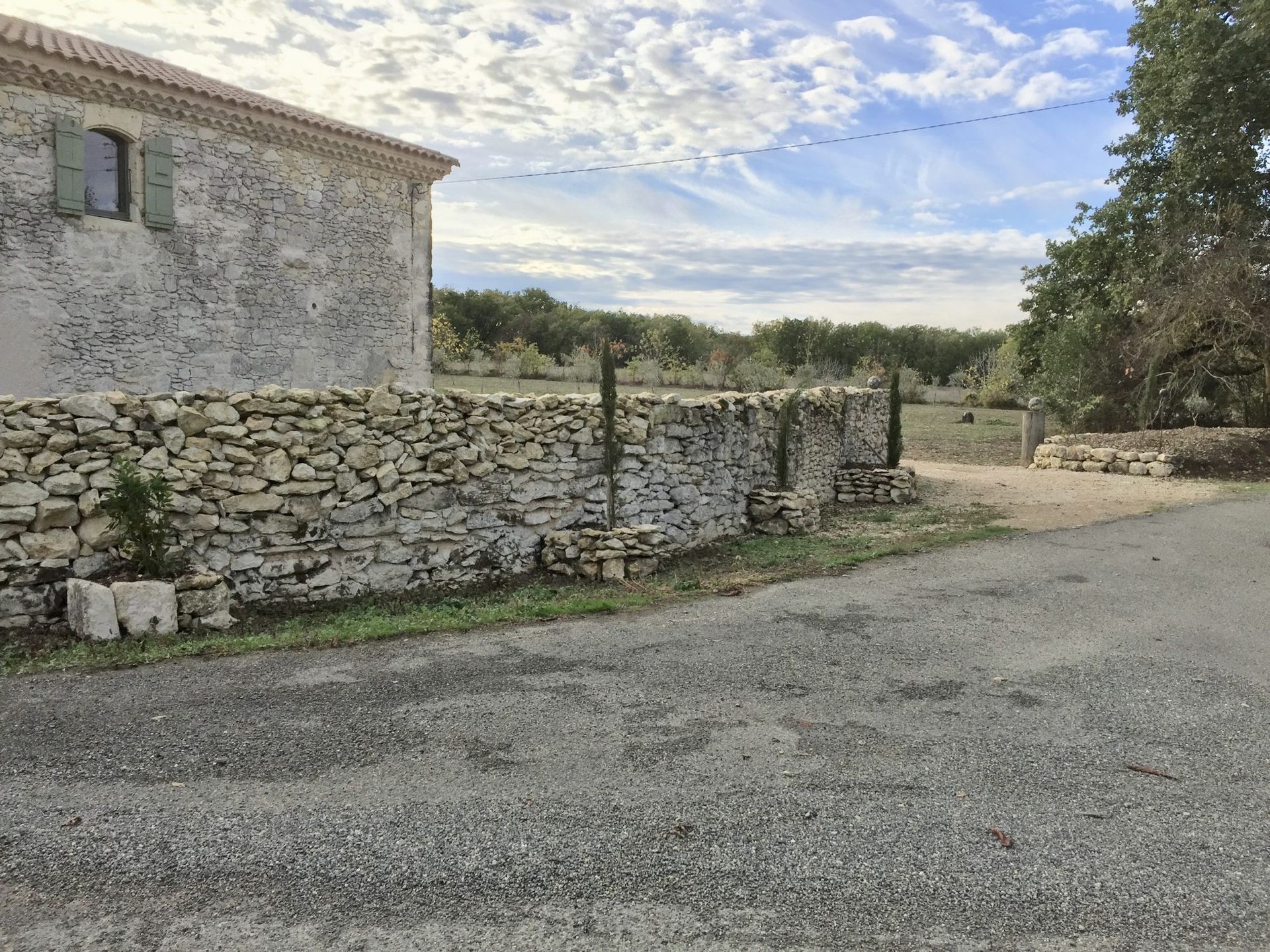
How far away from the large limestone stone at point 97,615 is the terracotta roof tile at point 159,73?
8759 mm

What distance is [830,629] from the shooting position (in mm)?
6266

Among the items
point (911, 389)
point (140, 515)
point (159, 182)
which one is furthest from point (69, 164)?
point (911, 389)

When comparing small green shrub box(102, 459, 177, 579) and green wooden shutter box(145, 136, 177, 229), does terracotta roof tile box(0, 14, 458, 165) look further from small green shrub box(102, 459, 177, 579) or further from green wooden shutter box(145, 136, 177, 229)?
small green shrub box(102, 459, 177, 579)

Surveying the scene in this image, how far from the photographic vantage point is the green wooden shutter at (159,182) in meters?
11.7

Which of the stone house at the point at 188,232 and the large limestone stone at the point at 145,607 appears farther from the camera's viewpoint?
the stone house at the point at 188,232

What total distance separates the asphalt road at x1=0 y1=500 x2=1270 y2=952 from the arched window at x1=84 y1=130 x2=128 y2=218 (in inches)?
358

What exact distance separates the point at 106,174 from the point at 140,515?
8255 millimetres

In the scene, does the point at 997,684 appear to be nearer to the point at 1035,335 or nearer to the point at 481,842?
the point at 481,842

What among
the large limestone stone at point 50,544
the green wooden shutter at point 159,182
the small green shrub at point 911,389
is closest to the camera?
the large limestone stone at point 50,544

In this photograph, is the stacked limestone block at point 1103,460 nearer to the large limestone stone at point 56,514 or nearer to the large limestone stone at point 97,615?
the large limestone stone at point 97,615

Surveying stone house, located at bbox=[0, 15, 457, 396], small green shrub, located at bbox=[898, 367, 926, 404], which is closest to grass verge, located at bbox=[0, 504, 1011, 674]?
stone house, located at bbox=[0, 15, 457, 396]

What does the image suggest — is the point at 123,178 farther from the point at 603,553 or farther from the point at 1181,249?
the point at 1181,249

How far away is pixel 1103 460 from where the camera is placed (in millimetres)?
17234

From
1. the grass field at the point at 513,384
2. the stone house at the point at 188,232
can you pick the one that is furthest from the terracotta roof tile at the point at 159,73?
the grass field at the point at 513,384
